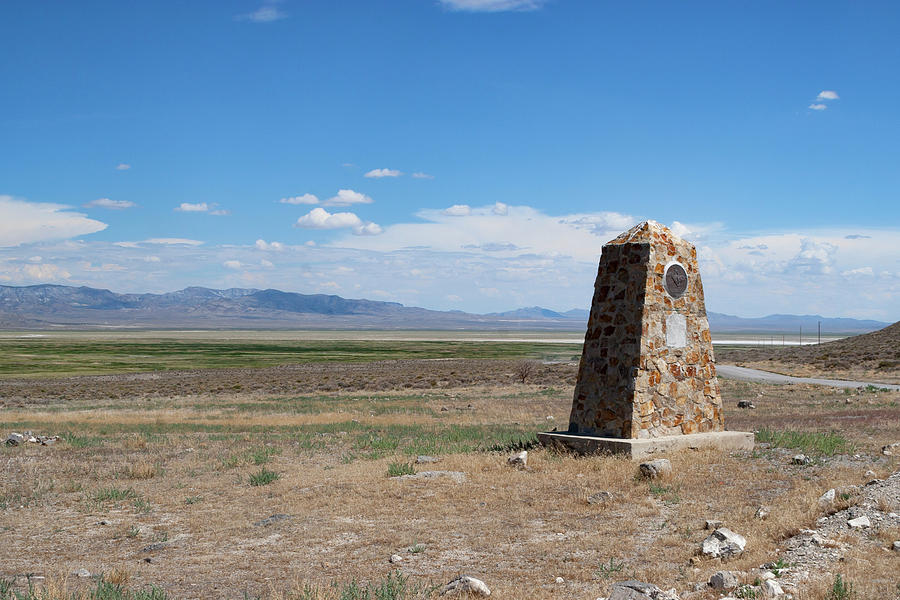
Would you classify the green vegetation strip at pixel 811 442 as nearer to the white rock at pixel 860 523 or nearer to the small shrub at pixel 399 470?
the white rock at pixel 860 523

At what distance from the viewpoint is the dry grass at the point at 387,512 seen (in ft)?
27.1

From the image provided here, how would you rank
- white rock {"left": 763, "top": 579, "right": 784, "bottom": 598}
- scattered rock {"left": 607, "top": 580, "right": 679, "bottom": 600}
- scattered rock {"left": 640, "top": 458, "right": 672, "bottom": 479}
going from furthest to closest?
scattered rock {"left": 640, "top": 458, "right": 672, "bottom": 479}, scattered rock {"left": 607, "top": 580, "right": 679, "bottom": 600}, white rock {"left": 763, "top": 579, "right": 784, "bottom": 598}

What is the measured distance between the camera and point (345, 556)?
9086mm

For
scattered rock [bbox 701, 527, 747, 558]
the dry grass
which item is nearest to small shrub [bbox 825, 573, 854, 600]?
the dry grass

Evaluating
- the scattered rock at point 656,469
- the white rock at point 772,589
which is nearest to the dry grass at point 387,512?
the scattered rock at point 656,469

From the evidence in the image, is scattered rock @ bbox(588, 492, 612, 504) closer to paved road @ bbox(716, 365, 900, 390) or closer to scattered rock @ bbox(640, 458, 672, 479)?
scattered rock @ bbox(640, 458, 672, 479)

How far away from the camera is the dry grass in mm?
8258

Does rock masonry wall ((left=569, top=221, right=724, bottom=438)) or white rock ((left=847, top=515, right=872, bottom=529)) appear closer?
white rock ((left=847, top=515, right=872, bottom=529))

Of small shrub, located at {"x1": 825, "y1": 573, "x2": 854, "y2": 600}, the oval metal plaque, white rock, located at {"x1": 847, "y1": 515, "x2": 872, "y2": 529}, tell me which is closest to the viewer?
small shrub, located at {"x1": 825, "y1": 573, "x2": 854, "y2": 600}

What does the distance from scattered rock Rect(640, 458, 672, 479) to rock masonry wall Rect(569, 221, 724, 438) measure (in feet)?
6.51

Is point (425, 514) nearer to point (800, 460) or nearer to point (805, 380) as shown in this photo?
point (800, 460)

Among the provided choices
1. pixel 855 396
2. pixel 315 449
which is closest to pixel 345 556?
pixel 315 449

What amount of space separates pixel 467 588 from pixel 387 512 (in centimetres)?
413

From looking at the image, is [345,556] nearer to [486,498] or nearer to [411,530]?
[411,530]
